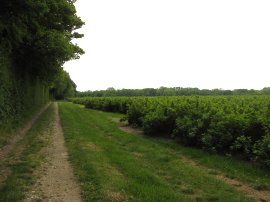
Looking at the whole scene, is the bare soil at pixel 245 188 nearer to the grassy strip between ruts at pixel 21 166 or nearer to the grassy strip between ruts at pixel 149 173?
the grassy strip between ruts at pixel 149 173

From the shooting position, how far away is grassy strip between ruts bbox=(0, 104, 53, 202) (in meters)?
6.33

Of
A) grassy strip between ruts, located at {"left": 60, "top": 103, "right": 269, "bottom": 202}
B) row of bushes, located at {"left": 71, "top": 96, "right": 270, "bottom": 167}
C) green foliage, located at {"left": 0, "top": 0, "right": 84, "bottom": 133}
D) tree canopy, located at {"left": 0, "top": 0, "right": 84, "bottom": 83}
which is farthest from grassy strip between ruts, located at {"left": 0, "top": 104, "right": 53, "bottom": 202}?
row of bushes, located at {"left": 71, "top": 96, "right": 270, "bottom": 167}

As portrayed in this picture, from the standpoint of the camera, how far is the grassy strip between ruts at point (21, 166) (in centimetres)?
633

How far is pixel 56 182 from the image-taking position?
7.24 meters

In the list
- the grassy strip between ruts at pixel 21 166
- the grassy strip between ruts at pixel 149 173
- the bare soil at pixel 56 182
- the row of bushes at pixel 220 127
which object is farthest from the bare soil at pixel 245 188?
the grassy strip between ruts at pixel 21 166

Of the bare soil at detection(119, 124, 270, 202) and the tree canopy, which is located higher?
the tree canopy

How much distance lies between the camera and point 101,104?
4122 centimetres

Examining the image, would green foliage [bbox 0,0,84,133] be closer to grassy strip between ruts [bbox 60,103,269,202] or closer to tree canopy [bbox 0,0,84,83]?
tree canopy [bbox 0,0,84,83]

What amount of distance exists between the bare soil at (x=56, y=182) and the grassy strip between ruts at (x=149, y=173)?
0.21m

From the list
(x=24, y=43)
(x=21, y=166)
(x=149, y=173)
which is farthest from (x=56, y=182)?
(x=24, y=43)

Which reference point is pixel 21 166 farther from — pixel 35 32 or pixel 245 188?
pixel 35 32

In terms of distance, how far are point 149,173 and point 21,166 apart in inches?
127

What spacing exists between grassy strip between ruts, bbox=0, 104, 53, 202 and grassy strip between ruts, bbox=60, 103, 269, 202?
40.8 inches

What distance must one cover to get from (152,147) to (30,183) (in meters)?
5.95
